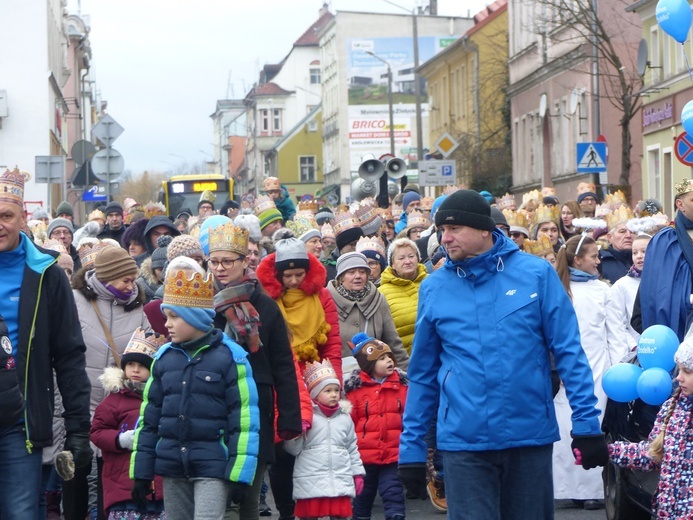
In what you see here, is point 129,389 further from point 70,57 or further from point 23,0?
point 70,57

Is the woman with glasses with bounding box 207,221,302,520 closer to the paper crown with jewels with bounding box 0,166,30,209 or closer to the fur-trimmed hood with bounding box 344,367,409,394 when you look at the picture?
the paper crown with jewels with bounding box 0,166,30,209

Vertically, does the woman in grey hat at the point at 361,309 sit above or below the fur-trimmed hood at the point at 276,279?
below

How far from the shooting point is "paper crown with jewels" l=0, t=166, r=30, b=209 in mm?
6754

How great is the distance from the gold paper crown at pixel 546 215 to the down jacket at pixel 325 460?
19.8 ft

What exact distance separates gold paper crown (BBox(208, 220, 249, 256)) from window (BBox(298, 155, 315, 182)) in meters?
110

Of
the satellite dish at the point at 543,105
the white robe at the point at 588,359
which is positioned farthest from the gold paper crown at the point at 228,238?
the satellite dish at the point at 543,105

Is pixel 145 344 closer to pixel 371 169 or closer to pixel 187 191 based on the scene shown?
pixel 371 169

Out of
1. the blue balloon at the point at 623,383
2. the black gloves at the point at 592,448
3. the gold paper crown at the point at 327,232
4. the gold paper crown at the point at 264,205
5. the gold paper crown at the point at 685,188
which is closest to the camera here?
the black gloves at the point at 592,448

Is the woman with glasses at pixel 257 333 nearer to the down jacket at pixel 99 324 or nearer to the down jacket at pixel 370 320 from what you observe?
the down jacket at pixel 99 324

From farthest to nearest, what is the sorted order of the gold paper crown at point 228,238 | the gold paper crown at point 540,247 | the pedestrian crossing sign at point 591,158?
the pedestrian crossing sign at point 591,158 < the gold paper crown at point 540,247 < the gold paper crown at point 228,238

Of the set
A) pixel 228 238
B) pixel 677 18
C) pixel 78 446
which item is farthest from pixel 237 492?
pixel 677 18

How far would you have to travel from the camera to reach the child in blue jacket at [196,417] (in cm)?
A: 711

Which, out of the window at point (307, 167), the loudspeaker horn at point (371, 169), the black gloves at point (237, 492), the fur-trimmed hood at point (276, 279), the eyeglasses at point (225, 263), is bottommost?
the black gloves at point (237, 492)

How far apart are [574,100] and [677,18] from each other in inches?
1250
